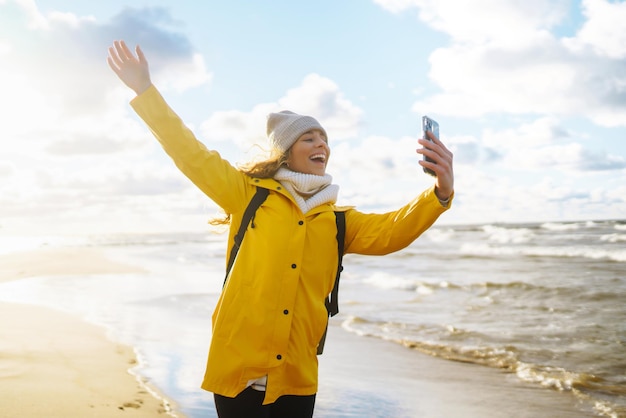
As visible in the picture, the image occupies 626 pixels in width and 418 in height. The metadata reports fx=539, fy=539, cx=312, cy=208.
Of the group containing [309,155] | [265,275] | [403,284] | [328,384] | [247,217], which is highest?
[403,284]

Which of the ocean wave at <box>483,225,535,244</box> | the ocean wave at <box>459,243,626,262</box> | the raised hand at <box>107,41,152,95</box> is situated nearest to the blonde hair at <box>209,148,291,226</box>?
the raised hand at <box>107,41,152,95</box>

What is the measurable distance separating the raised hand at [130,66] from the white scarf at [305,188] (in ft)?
2.56

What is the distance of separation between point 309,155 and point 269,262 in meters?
0.67


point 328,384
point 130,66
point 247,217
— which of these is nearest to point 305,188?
point 247,217

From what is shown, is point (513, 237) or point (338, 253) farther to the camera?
point (513, 237)

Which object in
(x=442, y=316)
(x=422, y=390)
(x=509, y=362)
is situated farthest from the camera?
(x=442, y=316)

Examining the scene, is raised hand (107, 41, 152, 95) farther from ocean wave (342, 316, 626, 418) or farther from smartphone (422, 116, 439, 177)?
ocean wave (342, 316, 626, 418)

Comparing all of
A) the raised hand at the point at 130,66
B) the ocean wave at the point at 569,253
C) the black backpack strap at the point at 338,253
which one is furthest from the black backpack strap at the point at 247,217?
the ocean wave at the point at 569,253

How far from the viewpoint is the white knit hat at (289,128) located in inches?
113

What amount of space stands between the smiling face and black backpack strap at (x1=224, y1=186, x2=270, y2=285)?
0.29 m

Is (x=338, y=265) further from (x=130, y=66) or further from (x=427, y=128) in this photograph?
(x=130, y=66)

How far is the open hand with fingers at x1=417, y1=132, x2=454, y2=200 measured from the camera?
98.1 inches

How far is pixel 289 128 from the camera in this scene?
2.88 meters

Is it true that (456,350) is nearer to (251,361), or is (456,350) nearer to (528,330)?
(528,330)
